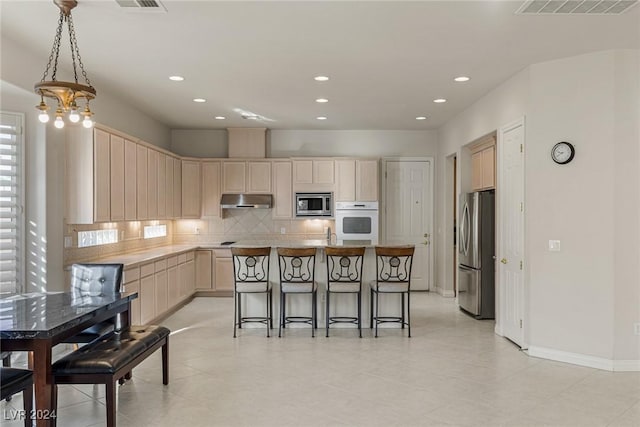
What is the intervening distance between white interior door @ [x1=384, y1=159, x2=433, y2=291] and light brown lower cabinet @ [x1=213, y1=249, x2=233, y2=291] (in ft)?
9.44

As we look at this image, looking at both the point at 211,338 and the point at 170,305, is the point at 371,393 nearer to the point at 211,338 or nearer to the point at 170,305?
the point at 211,338

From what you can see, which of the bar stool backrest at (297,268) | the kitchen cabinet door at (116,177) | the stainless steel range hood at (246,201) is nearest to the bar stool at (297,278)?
the bar stool backrest at (297,268)

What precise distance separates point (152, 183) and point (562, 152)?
5.16m

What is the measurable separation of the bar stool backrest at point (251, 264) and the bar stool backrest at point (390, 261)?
1324mm

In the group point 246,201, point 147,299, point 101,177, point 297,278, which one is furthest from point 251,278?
point 246,201

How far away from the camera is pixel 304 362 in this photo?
427 cm

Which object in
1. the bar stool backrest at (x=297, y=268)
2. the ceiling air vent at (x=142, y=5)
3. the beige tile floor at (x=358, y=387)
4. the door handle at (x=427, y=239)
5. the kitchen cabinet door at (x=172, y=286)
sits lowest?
the beige tile floor at (x=358, y=387)

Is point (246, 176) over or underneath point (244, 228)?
over

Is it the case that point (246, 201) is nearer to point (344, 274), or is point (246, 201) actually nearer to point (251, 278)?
point (251, 278)

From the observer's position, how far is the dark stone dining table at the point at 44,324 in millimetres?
2535

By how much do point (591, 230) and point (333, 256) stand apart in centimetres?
268

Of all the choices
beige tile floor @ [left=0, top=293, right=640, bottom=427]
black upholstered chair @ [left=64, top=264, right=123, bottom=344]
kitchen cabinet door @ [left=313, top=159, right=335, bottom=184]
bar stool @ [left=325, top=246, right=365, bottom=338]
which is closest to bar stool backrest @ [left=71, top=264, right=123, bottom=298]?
black upholstered chair @ [left=64, top=264, right=123, bottom=344]

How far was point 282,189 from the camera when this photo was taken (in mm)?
7891

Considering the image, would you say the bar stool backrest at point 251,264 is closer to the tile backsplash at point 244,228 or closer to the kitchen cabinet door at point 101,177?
the kitchen cabinet door at point 101,177
